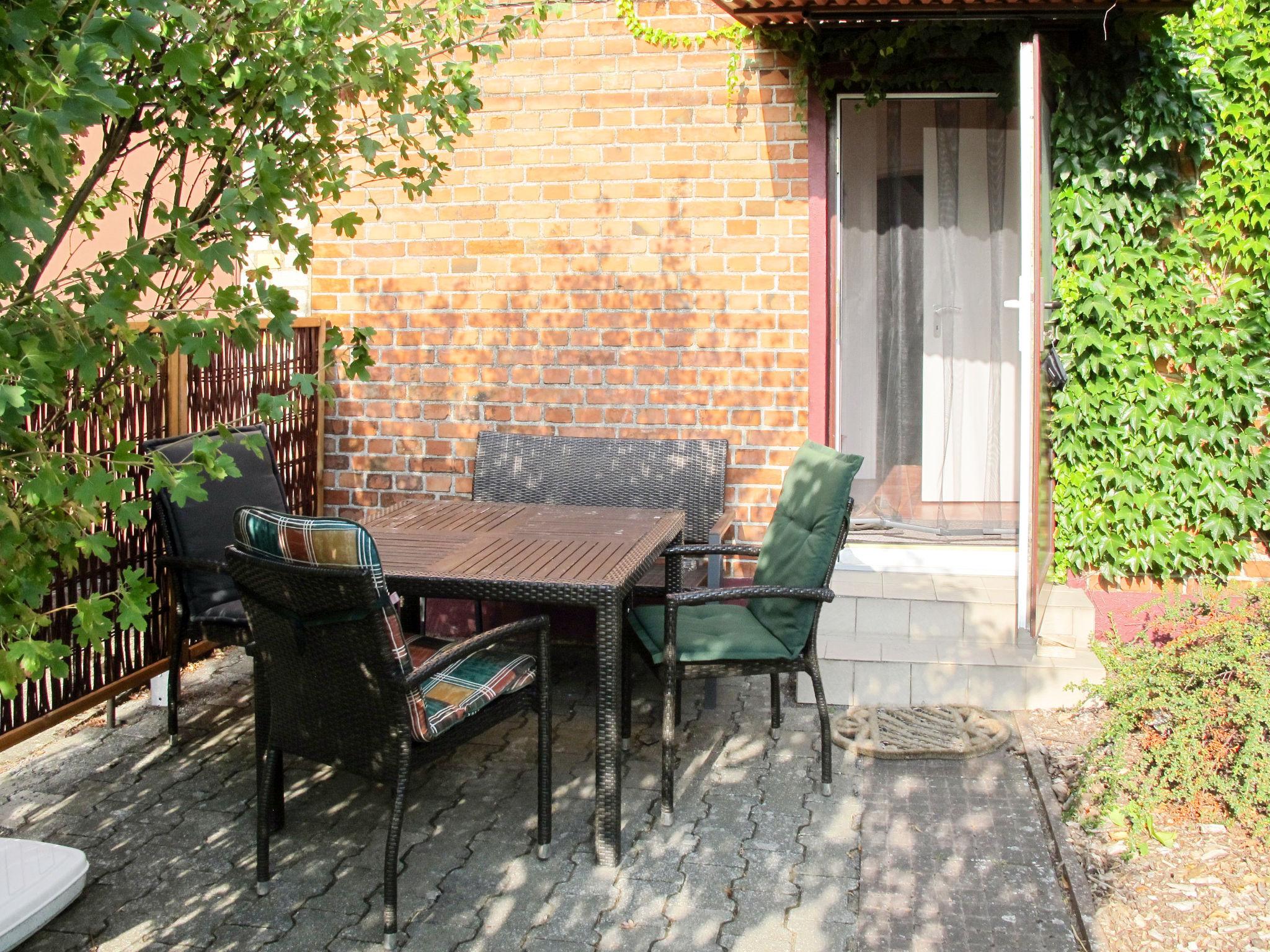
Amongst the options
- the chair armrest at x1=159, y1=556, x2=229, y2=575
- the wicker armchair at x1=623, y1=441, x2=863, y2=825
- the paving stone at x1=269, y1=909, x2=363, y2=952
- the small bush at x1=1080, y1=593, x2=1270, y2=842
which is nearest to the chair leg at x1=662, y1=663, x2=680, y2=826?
the wicker armchair at x1=623, y1=441, x2=863, y2=825

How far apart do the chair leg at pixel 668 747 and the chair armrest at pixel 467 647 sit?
54 cm

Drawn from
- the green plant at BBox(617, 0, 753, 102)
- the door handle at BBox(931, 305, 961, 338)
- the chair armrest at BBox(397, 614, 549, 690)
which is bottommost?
the chair armrest at BBox(397, 614, 549, 690)

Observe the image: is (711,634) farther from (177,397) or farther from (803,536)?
(177,397)

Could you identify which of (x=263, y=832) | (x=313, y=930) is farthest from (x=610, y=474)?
(x=313, y=930)

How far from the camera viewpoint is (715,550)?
4.80m

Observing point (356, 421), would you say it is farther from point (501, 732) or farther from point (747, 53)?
point (747, 53)

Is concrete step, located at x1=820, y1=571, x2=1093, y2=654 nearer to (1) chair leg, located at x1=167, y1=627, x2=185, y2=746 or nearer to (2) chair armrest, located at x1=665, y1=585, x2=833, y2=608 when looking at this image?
(2) chair armrest, located at x1=665, y1=585, x2=833, y2=608

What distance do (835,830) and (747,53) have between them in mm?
3752

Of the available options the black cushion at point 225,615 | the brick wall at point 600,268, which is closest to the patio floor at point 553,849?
the black cushion at point 225,615

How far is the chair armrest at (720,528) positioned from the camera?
17.5ft

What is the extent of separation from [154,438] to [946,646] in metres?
3.39

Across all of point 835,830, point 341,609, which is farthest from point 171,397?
point 835,830

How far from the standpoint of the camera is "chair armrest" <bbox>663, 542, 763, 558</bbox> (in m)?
4.79

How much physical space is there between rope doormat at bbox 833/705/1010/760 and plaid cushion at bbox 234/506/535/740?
5.02 feet
